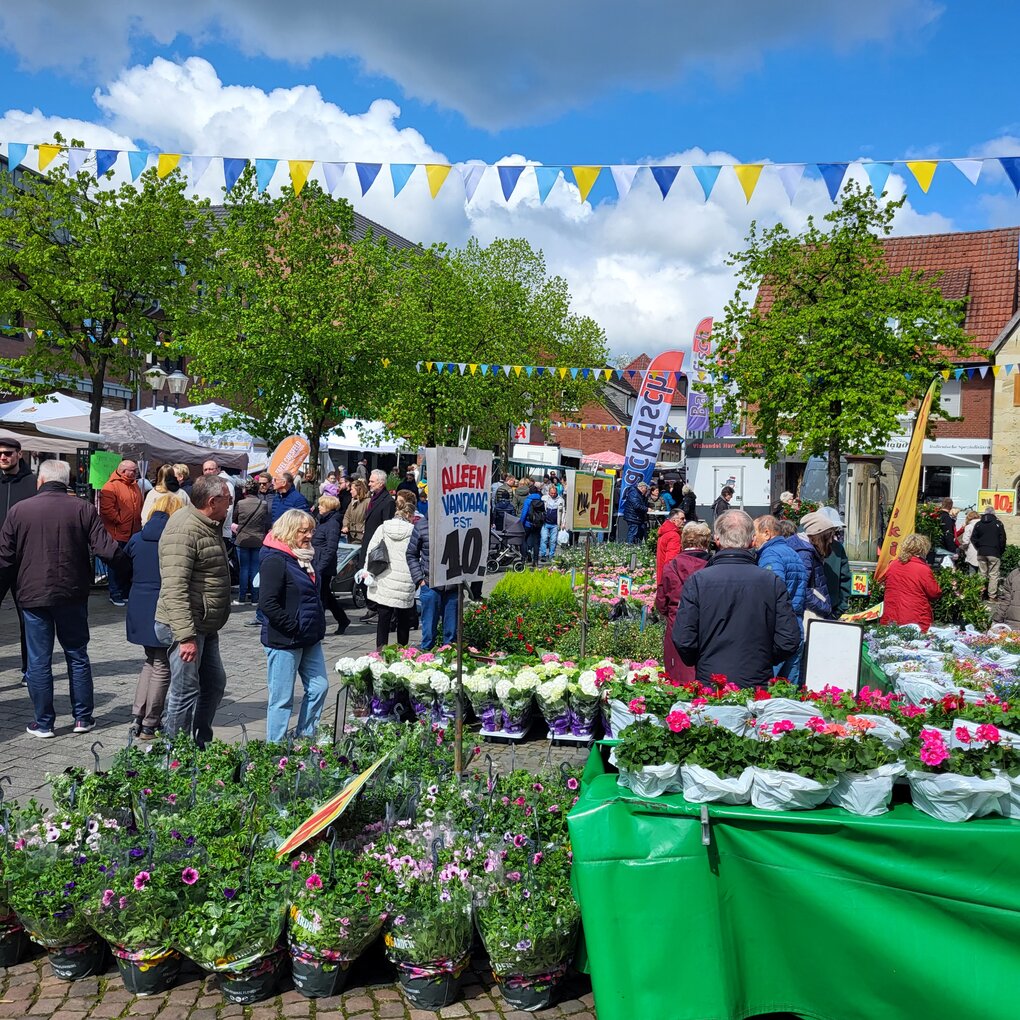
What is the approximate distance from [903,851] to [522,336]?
43.0 m

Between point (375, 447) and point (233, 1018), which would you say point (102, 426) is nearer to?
point (375, 447)

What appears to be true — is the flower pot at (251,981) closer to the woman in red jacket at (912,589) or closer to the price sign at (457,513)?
the price sign at (457,513)

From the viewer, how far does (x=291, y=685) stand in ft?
20.9

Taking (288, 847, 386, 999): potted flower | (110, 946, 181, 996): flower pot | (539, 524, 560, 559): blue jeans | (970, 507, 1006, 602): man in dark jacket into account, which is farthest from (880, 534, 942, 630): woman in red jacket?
(539, 524, 560, 559): blue jeans

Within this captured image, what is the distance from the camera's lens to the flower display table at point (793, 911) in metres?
3.36

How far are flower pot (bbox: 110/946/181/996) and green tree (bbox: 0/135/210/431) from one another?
1533cm

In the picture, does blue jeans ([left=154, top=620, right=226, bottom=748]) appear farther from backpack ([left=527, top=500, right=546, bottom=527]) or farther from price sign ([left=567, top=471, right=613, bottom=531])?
backpack ([left=527, top=500, right=546, bottom=527])

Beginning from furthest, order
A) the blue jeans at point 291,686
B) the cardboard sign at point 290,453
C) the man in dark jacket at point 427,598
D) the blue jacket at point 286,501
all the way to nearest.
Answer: the cardboard sign at point 290,453, the blue jacket at point 286,501, the man in dark jacket at point 427,598, the blue jeans at point 291,686

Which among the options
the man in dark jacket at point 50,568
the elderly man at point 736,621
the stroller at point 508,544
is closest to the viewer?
the elderly man at point 736,621

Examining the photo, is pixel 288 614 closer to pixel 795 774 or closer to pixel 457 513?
pixel 457 513

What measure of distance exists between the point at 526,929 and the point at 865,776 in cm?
135

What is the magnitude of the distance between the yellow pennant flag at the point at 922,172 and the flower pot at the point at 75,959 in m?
7.31

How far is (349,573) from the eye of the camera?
1377cm

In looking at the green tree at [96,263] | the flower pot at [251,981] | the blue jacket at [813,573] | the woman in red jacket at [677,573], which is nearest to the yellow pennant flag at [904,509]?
the blue jacket at [813,573]
